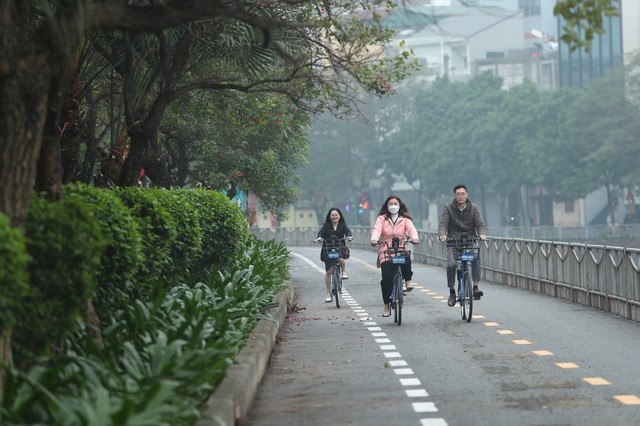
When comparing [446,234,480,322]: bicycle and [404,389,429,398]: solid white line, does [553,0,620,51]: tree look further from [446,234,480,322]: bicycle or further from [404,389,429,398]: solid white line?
[446,234,480,322]: bicycle

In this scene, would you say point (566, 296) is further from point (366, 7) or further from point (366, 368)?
point (366, 368)

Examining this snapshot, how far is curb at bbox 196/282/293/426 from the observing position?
9312mm

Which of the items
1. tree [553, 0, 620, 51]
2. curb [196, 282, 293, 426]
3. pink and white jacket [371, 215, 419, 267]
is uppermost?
tree [553, 0, 620, 51]

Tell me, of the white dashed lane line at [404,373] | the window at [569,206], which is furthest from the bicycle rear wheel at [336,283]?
the window at [569,206]

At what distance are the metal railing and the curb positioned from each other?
6.79 m

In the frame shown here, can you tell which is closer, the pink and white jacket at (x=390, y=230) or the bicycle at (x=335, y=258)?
the pink and white jacket at (x=390, y=230)

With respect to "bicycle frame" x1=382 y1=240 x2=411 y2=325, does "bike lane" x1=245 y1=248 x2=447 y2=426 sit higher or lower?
lower

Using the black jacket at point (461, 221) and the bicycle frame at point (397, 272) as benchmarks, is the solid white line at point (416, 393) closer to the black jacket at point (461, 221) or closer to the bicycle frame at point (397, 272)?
the bicycle frame at point (397, 272)

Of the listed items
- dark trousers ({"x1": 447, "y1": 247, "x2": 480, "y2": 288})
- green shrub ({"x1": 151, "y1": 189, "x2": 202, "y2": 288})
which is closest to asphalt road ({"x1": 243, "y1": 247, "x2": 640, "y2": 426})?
dark trousers ({"x1": 447, "y1": 247, "x2": 480, "y2": 288})

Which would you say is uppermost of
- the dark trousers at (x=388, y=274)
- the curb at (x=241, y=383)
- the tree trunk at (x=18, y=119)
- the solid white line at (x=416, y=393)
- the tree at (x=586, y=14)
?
the tree at (x=586, y=14)

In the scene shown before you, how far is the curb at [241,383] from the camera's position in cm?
931

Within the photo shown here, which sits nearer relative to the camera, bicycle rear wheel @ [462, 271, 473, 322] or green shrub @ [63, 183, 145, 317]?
green shrub @ [63, 183, 145, 317]

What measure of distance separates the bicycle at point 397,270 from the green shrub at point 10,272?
38.7 feet

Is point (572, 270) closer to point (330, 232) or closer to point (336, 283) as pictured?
point (336, 283)
